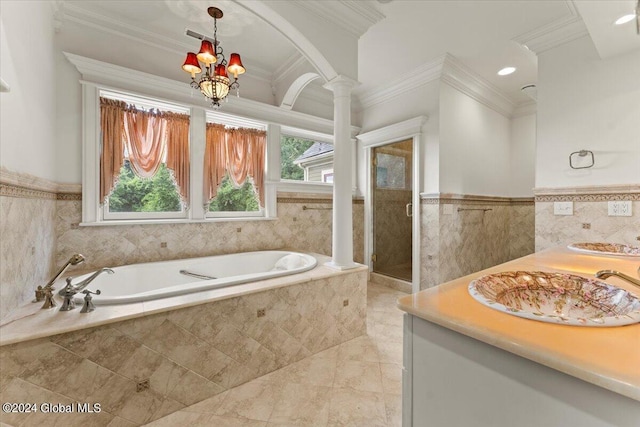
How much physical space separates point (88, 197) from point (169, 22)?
173 cm

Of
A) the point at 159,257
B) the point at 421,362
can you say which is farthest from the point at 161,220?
the point at 421,362

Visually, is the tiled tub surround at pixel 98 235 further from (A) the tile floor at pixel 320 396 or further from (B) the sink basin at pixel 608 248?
(B) the sink basin at pixel 608 248

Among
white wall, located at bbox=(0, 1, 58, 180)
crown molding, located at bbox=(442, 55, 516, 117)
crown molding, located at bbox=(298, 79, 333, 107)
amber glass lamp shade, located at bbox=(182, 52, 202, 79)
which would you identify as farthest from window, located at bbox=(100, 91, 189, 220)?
crown molding, located at bbox=(442, 55, 516, 117)

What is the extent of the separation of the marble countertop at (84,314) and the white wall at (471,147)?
2543 mm

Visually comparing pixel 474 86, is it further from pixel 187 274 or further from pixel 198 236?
pixel 187 274

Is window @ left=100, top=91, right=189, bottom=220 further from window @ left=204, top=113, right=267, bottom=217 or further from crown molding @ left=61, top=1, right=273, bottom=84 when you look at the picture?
crown molding @ left=61, top=1, right=273, bottom=84

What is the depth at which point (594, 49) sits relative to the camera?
7.17ft

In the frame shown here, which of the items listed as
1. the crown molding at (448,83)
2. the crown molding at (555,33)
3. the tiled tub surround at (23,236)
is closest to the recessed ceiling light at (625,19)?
the crown molding at (555,33)

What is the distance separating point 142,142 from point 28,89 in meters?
0.95

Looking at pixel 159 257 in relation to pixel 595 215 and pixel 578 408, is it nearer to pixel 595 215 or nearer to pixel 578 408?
pixel 578 408

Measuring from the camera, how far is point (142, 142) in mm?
2568

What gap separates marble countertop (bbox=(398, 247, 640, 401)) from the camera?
1.50 ft

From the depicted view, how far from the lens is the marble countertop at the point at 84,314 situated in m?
1.19

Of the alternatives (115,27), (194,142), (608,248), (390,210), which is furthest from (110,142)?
(608,248)
